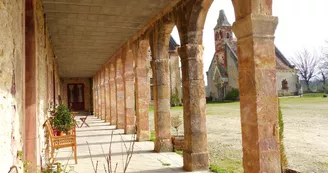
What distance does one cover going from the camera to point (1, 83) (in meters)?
1.97

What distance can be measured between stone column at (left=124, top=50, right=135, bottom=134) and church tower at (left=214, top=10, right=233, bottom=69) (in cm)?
2260

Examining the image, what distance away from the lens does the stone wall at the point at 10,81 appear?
2.00 metres

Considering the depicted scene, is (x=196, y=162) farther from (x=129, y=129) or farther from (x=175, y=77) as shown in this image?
(x=175, y=77)

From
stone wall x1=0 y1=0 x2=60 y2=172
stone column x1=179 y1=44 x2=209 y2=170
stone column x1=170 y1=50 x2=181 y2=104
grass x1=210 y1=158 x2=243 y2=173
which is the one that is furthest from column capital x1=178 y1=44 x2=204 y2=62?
stone column x1=170 y1=50 x2=181 y2=104

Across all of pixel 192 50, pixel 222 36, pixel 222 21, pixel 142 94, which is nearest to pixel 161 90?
pixel 142 94

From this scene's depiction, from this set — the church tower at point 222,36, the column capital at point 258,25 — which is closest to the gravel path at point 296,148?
the column capital at point 258,25

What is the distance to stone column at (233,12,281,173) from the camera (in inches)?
123

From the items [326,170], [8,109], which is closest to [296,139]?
[326,170]

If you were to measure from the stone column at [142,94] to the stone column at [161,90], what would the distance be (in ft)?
4.21

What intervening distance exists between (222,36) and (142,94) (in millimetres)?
25250

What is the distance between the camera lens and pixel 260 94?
3145 mm

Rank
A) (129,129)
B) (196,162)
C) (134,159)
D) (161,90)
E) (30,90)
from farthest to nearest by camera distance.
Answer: (129,129) → (161,90) → (134,159) → (196,162) → (30,90)

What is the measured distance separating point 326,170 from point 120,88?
8115 mm

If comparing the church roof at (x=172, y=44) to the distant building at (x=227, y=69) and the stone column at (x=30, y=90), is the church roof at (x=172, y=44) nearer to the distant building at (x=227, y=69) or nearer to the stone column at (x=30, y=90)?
the distant building at (x=227, y=69)
